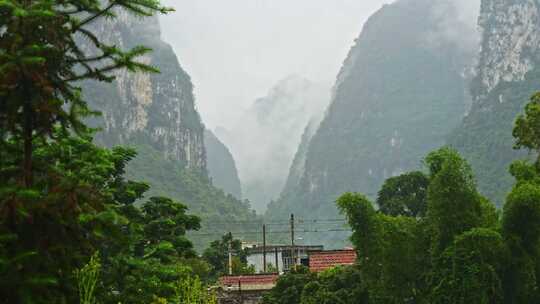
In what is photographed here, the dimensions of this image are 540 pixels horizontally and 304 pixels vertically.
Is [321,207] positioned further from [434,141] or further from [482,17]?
[482,17]

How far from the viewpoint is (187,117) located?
515 feet

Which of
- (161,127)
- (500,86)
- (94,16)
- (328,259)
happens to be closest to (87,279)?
(94,16)

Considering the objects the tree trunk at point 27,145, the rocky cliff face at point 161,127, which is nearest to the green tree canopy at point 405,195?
the tree trunk at point 27,145

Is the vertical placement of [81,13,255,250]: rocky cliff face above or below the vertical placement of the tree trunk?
above

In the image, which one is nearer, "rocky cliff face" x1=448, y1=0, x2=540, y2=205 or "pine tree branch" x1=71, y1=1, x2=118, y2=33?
"pine tree branch" x1=71, y1=1, x2=118, y2=33

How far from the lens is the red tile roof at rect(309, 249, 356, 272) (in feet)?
109

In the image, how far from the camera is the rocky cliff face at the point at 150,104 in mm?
129500

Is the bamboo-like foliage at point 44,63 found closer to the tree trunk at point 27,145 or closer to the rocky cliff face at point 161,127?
the tree trunk at point 27,145

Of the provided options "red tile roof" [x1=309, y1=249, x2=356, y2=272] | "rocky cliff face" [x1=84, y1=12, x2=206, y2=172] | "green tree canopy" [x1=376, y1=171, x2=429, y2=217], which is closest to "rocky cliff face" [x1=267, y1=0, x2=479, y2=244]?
"rocky cliff face" [x1=84, y1=12, x2=206, y2=172]

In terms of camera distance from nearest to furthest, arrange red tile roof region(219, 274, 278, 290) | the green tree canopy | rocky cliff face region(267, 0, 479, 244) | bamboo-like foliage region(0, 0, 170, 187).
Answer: bamboo-like foliage region(0, 0, 170, 187) < the green tree canopy < red tile roof region(219, 274, 278, 290) < rocky cliff face region(267, 0, 479, 244)

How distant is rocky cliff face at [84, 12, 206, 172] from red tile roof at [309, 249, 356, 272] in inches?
3498

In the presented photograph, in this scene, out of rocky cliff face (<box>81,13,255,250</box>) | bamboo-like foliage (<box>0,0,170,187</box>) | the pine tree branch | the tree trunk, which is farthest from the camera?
rocky cliff face (<box>81,13,255,250</box>)

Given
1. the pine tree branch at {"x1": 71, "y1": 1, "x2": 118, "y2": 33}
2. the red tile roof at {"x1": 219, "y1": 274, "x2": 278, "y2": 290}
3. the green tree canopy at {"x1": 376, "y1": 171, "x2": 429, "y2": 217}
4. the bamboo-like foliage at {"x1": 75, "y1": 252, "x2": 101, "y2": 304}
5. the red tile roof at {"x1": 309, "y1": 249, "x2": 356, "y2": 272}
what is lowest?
the bamboo-like foliage at {"x1": 75, "y1": 252, "x2": 101, "y2": 304}

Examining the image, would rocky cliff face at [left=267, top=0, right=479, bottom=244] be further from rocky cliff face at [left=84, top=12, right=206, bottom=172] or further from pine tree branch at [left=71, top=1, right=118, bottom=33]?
pine tree branch at [left=71, top=1, right=118, bottom=33]
